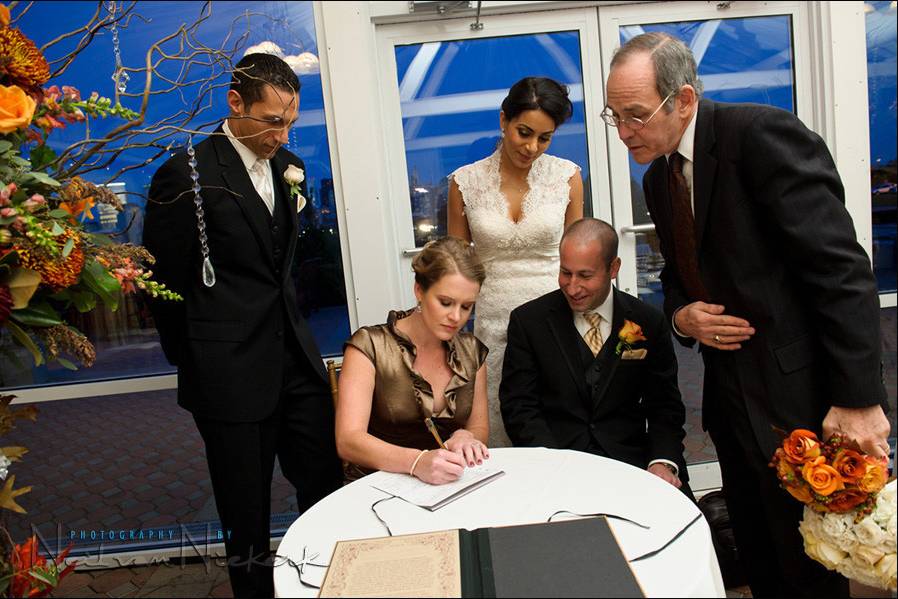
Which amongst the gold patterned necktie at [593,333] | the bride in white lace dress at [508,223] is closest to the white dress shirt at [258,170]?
the bride in white lace dress at [508,223]

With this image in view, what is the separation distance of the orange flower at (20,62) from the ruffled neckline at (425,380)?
119 cm

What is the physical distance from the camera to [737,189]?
5.62ft

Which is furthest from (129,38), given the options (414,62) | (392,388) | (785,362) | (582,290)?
(785,362)

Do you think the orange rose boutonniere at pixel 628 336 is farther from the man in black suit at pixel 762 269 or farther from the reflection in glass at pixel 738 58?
the reflection in glass at pixel 738 58

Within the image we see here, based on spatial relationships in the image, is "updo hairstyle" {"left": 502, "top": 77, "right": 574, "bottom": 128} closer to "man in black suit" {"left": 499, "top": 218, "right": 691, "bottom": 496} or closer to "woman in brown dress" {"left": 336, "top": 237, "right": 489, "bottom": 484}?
"man in black suit" {"left": 499, "top": 218, "right": 691, "bottom": 496}

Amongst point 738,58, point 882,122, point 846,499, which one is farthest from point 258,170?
point 882,122

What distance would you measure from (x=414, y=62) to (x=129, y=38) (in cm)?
130

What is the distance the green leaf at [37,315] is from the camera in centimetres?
118

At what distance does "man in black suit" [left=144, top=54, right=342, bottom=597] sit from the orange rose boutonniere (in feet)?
3.63

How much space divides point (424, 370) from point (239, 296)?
2.17 ft

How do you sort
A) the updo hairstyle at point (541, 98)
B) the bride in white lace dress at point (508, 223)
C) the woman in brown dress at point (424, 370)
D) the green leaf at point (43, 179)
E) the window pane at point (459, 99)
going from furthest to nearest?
the window pane at point (459, 99) < the bride in white lace dress at point (508, 223) < the updo hairstyle at point (541, 98) < the woman in brown dress at point (424, 370) < the green leaf at point (43, 179)

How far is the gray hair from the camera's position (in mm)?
1744

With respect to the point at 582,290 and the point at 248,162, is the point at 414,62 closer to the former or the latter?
the point at 248,162

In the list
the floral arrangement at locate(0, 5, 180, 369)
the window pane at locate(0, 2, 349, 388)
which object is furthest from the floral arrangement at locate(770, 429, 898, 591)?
the window pane at locate(0, 2, 349, 388)
